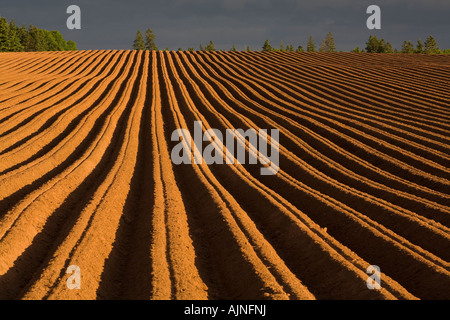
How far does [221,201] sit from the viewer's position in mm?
7984

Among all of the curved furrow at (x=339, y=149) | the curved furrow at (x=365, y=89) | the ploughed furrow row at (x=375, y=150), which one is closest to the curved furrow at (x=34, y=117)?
the curved furrow at (x=339, y=149)

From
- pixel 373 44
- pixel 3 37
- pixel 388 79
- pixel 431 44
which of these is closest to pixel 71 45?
pixel 3 37

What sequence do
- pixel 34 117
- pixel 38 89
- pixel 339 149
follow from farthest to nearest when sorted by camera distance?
pixel 38 89, pixel 34 117, pixel 339 149

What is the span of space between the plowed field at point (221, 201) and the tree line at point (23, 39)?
52.3m

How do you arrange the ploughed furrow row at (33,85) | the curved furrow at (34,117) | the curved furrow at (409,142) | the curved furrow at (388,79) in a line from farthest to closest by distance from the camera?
the curved furrow at (388,79) < the ploughed furrow row at (33,85) < the curved furrow at (34,117) < the curved furrow at (409,142)

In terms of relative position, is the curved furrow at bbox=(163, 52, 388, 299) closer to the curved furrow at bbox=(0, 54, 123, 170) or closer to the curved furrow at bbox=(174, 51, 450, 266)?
the curved furrow at bbox=(174, 51, 450, 266)

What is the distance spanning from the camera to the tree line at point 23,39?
208ft

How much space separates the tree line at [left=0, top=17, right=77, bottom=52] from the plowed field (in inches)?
2059

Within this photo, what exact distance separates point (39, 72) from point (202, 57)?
16647mm

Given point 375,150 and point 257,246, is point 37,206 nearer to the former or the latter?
point 257,246

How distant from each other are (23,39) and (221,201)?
8399 cm

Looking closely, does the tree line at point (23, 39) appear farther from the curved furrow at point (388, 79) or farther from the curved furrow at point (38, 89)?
the curved furrow at point (388, 79)

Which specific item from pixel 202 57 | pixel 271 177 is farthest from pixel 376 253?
pixel 202 57

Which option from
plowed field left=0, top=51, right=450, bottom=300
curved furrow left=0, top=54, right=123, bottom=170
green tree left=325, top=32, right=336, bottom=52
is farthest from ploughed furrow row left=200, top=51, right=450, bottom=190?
green tree left=325, top=32, right=336, bottom=52
